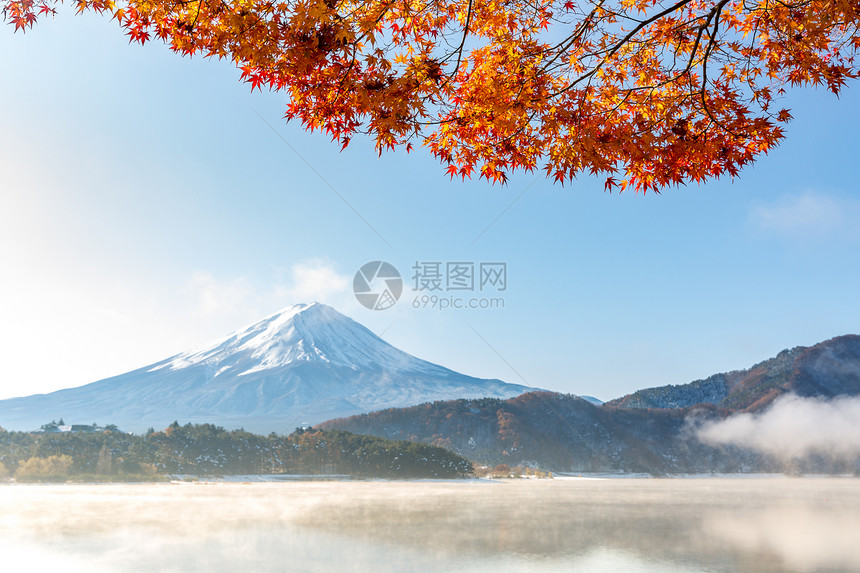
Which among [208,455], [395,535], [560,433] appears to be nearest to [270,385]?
[560,433]

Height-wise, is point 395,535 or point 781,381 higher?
point 781,381

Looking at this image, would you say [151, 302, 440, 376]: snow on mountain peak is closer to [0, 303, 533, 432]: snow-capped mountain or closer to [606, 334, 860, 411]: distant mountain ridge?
[0, 303, 533, 432]: snow-capped mountain

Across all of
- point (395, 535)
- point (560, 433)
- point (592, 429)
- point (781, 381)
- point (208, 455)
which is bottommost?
point (395, 535)

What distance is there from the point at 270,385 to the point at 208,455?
3536 inches

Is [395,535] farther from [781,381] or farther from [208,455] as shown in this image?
[781,381]

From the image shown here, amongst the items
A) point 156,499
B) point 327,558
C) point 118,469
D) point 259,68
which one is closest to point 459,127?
point 259,68

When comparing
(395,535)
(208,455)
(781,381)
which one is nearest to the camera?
(395,535)

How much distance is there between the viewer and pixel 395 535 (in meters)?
17.9

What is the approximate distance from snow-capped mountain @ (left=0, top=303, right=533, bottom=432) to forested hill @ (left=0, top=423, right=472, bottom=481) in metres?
59.9

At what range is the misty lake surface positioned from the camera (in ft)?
44.6

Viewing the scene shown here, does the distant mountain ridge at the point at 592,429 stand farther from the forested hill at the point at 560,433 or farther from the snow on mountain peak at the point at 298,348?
the snow on mountain peak at the point at 298,348

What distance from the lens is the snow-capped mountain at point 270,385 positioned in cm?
11356

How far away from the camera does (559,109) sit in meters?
4.55

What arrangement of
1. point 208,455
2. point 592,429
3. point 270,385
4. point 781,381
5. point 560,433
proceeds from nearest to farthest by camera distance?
point 208,455 < point 560,433 < point 592,429 < point 781,381 < point 270,385
